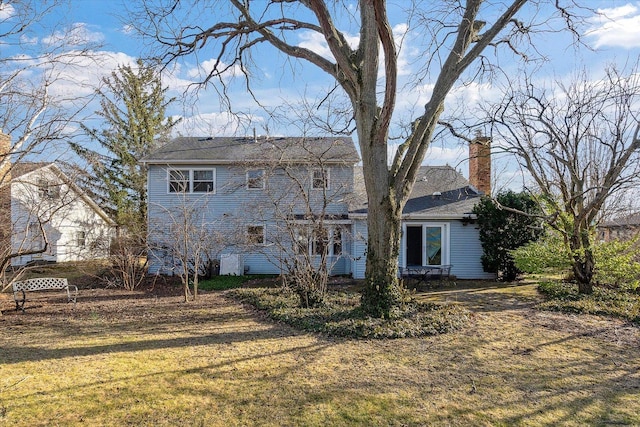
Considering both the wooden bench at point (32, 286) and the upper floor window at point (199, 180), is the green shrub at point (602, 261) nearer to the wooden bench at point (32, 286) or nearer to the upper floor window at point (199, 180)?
the upper floor window at point (199, 180)

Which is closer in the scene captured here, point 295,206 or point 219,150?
point 295,206

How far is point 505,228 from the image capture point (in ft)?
48.1

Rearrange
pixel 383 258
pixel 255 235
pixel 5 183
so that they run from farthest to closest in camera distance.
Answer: pixel 255 235 → pixel 5 183 → pixel 383 258

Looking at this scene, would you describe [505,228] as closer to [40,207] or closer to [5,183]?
[40,207]

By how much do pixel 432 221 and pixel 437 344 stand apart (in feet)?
31.6

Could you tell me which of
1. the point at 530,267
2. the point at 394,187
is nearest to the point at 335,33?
the point at 394,187

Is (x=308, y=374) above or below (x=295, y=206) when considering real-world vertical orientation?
below

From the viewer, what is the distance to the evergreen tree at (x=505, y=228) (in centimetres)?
1460

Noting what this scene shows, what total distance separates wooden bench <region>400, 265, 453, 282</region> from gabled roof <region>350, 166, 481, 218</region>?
1.99 meters

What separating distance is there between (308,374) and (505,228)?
38.1ft

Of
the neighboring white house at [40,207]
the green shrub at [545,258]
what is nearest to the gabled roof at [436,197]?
the green shrub at [545,258]

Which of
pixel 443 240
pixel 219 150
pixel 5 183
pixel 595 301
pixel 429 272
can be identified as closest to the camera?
pixel 5 183

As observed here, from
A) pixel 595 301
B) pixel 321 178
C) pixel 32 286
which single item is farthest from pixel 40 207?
pixel 595 301

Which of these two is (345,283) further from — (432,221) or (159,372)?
(159,372)
